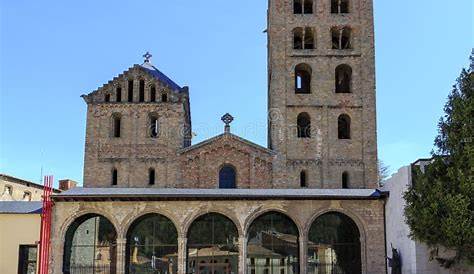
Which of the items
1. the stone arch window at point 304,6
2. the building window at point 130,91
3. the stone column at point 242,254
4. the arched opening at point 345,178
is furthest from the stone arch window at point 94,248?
the stone arch window at point 304,6

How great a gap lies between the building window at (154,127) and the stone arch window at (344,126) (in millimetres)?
11314

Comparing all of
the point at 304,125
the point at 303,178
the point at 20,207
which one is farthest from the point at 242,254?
the point at 304,125

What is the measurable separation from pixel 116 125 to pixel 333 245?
52.8ft

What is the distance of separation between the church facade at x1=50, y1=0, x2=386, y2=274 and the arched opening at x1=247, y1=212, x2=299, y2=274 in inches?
2.0

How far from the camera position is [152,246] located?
3128 centimetres

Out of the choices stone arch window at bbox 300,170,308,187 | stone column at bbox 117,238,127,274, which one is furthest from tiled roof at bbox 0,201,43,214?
stone arch window at bbox 300,170,308,187

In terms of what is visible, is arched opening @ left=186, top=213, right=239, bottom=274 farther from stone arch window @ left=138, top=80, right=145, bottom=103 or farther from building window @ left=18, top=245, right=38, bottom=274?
stone arch window @ left=138, top=80, right=145, bottom=103

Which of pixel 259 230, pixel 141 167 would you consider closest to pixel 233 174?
pixel 141 167

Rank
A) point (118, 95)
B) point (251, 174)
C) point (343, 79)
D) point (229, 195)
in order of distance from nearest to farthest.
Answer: point (229, 195), point (251, 174), point (118, 95), point (343, 79)

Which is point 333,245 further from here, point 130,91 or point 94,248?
point 130,91

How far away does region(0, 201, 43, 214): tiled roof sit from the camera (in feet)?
103

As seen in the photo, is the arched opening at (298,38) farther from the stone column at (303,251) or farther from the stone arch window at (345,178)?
the stone column at (303,251)

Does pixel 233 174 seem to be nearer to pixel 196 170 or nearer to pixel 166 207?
pixel 196 170

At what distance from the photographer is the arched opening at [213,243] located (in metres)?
31.1
